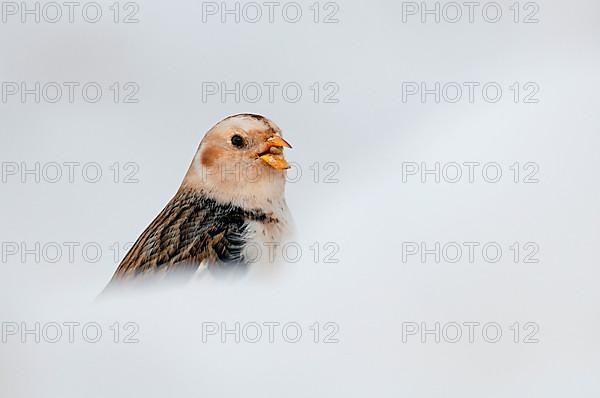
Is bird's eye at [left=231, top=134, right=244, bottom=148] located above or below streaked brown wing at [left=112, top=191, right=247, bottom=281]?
above

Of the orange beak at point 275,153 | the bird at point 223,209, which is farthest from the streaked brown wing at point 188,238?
the orange beak at point 275,153

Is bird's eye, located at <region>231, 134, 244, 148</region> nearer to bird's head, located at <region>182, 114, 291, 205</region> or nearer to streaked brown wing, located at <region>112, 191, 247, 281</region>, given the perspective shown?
bird's head, located at <region>182, 114, 291, 205</region>

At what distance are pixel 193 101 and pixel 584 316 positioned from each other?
34.0 inches

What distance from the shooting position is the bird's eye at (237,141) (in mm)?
1316

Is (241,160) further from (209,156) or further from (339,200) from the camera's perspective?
(339,200)

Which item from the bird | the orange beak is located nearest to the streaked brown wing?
the bird

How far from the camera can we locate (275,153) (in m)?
1.33

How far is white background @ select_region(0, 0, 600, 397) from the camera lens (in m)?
1.32

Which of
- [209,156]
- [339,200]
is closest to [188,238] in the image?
[209,156]

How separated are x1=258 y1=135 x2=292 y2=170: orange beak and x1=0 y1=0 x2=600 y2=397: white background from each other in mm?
21

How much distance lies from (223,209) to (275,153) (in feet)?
0.48

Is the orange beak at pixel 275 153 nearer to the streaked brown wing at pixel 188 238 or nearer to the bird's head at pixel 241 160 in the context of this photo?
the bird's head at pixel 241 160

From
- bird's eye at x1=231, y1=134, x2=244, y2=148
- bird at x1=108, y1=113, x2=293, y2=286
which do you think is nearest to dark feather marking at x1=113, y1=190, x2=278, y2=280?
bird at x1=108, y1=113, x2=293, y2=286

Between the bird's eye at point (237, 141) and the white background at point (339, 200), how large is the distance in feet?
0.18
